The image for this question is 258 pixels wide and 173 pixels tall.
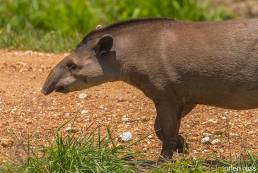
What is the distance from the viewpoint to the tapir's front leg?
719 cm

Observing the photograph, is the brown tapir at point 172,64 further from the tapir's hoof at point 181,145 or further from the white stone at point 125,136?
the white stone at point 125,136

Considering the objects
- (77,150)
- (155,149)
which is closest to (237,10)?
(155,149)

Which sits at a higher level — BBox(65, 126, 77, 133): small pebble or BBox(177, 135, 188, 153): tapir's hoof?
BBox(65, 126, 77, 133): small pebble

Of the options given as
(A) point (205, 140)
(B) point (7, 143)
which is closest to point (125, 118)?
(A) point (205, 140)

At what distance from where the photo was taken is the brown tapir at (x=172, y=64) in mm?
7059

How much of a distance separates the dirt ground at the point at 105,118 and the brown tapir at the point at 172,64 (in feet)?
1.65

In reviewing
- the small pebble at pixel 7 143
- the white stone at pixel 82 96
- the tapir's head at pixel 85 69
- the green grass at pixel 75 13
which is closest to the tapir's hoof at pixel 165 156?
the tapir's head at pixel 85 69

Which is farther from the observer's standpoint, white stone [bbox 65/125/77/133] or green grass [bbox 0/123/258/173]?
white stone [bbox 65/125/77/133]

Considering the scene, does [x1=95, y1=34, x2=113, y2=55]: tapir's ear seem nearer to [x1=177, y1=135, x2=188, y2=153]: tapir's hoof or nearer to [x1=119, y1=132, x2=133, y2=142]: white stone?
[x1=119, y1=132, x2=133, y2=142]: white stone

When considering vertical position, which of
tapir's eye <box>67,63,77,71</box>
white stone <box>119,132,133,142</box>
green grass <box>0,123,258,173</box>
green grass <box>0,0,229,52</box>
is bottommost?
green grass <box>0,123,258,173</box>

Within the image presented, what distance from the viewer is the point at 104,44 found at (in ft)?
24.1

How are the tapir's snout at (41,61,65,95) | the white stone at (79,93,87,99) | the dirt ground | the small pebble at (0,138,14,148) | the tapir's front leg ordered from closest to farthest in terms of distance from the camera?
the tapir's front leg
the tapir's snout at (41,61,65,95)
the small pebble at (0,138,14,148)
the dirt ground
the white stone at (79,93,87,99)

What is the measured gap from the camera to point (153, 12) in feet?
41.9

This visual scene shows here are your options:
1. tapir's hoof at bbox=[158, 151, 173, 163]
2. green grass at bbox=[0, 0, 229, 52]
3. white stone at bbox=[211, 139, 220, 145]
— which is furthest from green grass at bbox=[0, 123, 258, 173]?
green grass at bbox=[0, 0, 229, 52]
